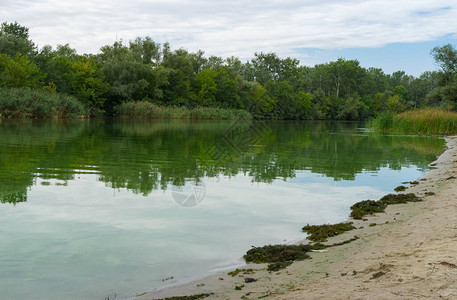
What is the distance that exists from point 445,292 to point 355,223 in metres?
3.85

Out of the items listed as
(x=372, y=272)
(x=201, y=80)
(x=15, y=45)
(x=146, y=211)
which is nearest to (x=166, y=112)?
(x=201, y=80)

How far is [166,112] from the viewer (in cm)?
6938

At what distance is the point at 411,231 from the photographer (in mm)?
5840

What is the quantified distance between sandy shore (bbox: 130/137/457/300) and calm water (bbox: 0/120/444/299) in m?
0.66

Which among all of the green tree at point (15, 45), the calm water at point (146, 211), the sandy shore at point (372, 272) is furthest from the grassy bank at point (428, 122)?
the green tree at point (15, 45)

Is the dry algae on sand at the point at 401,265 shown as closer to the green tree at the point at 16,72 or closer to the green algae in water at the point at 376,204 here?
the green algae in water at the point at 376,204

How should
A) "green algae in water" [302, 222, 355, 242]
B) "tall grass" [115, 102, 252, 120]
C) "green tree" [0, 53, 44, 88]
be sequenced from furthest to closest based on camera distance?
1. "tall grass" [115, 102, 252, 120]
2. "green tree" [0, 53, 44, 88]
3. "green algae in water" [302, 222, 355, 242]

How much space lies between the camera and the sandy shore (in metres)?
3.58

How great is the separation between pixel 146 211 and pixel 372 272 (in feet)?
15.0

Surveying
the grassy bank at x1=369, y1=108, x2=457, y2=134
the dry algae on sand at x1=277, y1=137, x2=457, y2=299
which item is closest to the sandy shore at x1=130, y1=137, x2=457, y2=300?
the dry algae on sand at x1=277, y1=137, x2=457, y2=299

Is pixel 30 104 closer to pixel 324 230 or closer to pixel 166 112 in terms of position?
pixel 166 112

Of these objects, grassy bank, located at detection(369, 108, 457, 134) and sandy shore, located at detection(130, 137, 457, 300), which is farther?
grassy bank, located at detection(369, 108, 457, 134)

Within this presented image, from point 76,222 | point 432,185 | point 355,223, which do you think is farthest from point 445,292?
point 432,185

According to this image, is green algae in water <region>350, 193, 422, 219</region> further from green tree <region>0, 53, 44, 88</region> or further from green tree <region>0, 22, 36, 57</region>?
green tree <region>0, 22, 36, 57</region>
